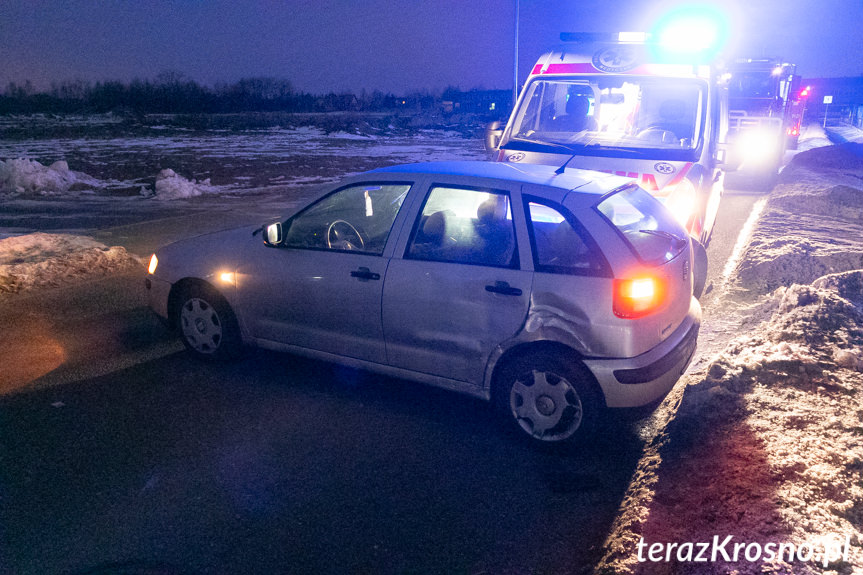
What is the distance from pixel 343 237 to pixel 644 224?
6.85 ft

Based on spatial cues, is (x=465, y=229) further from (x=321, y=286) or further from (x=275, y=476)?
(x=275, y=476)

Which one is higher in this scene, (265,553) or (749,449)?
(749,449)

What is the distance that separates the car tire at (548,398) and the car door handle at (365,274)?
1.04 metres

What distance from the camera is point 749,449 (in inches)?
135

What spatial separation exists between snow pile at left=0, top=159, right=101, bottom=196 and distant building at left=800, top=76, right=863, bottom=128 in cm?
4600

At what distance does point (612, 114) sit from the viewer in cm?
737

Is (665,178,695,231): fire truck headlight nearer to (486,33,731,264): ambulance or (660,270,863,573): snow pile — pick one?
(486,33,731,264): ambulance

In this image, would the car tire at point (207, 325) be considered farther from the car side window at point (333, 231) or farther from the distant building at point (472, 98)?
the distant building at point (472, 98)

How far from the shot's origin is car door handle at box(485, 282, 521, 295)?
143 inches

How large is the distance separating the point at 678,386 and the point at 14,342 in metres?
5.76

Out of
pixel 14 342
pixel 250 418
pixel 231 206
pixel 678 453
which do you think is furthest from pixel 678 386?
pixel 231 206

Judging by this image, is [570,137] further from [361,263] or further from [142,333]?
[142,333]

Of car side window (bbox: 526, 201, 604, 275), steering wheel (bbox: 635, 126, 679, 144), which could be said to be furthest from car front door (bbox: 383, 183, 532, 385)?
steering wheel (bbox: 635, 126, 679, 144)

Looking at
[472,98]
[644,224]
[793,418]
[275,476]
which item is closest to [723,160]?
[644,224]
